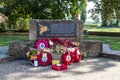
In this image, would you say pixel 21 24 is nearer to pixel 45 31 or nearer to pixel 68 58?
pixel 45 31

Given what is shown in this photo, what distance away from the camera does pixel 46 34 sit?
8.69 metres

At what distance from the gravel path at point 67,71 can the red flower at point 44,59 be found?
11.1 inches

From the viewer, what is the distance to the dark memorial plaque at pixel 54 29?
8695 millimetres

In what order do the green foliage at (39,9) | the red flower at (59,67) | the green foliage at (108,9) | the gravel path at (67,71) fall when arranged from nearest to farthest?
the gravel path at (67,71) < the red flower at (59,67) < the green foliage at (108,9) < the green foliage at (39,9)

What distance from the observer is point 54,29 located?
8719 millimetres

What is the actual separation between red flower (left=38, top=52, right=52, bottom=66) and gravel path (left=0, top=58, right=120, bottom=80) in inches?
11.1

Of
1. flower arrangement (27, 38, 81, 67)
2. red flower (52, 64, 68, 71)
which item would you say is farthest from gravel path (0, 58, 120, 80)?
flower arrangement (27, 38, 81, 67)

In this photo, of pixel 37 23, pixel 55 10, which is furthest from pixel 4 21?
pixel 37 23

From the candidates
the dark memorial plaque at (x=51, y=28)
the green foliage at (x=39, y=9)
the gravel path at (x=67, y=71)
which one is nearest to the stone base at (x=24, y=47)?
the dark memorial plaque at (x=51, y=28)

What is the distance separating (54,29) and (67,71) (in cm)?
224

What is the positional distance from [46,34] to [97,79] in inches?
125

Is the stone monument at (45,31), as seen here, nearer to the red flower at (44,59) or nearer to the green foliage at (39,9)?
the red flower at (44,59)

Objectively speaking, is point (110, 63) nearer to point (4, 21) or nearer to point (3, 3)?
point (4, 21)

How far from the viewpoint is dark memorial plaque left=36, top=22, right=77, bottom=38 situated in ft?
28.5
